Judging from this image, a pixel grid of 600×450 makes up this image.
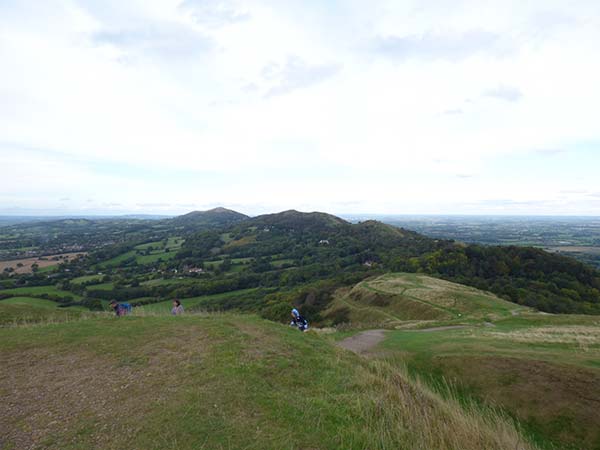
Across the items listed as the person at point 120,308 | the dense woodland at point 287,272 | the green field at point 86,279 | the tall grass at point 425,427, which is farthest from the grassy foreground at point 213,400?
the green field at point 86,279

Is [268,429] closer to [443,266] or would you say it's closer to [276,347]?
[276,347]

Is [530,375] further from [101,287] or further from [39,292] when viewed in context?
[101,287]

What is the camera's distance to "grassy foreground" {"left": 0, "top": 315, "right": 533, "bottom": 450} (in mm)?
4879

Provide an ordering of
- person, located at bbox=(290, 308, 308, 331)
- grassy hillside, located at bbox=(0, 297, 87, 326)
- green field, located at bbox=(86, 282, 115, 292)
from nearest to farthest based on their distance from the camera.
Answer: grassy hillside, located at bbox=(0, 297, 87, 326) → person, located at bbox=(290, 308, 308, 331) → green field, located at bbox=(86, 282, 115, 292)

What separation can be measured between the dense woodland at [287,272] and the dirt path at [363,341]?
2834cm

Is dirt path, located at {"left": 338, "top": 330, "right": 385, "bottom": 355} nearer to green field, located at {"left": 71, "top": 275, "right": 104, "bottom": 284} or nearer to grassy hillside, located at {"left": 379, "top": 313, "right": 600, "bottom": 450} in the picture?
grassy hillside, located at {"left": 379, "top": 313, "right": 600, "bottom": 450}

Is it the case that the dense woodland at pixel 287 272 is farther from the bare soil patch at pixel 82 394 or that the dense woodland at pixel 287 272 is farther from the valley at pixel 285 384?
the bare soil patch at pixel 82 394

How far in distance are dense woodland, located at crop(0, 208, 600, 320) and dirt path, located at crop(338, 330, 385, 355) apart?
28344mm

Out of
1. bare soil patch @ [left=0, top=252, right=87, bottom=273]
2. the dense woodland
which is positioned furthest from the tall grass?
bare soil patch @ [left=0, top=252, right=87, bottom=273]

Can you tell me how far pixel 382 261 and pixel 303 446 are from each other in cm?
9781

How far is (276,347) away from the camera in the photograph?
9.94m

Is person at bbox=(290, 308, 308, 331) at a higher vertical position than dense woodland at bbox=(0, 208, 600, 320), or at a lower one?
higher

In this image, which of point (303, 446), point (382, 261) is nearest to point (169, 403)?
point (303, 446)

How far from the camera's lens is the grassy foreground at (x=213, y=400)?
4.88 meters
